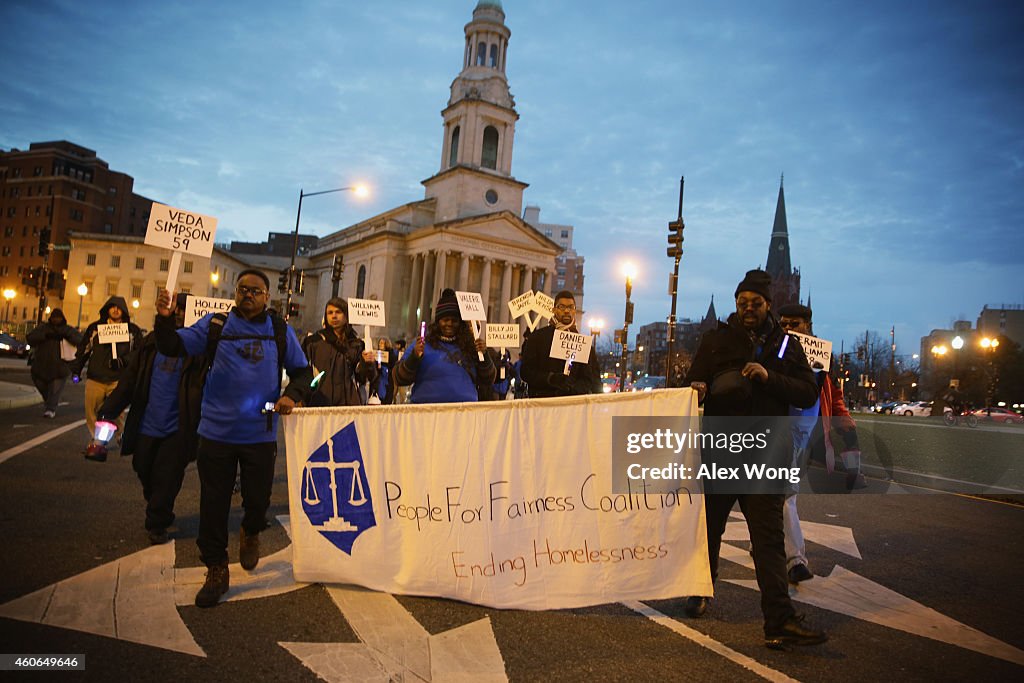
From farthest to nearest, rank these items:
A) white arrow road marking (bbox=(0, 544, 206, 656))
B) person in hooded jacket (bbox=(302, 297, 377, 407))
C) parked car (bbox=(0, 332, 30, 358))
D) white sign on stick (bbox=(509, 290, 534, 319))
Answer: parked car (bbox=(0, 332, 30, 358))
white sign on stick (bbox=(509, 290, 534, 319))
person in hooded jacket (bbox=(302, 297, 377, 407))
white arrow road marking (bbox=(0, 544, 206, 656))

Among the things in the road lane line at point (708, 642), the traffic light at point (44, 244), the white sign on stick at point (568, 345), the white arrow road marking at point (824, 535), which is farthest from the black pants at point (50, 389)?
the traffic light at point (44, 244)

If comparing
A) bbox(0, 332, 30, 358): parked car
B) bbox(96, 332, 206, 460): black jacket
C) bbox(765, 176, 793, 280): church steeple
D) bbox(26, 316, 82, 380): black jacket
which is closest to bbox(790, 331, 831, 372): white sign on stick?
bbox(96, 332, 206, 460): black jacket

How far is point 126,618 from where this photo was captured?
382 centimetres

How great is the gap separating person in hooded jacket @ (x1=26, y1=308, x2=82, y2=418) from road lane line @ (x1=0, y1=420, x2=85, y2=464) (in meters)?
0.97

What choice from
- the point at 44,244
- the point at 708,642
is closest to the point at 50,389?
the point at 708,642

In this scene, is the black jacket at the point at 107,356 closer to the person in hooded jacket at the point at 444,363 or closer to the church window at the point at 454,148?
the person in hooded jacket at the point at 444,363

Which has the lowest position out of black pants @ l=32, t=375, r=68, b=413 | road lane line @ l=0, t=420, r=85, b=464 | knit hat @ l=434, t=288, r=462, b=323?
road lane line @ l=0, t=420, r=85, b=464

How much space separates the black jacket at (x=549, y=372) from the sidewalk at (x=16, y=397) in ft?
45.4

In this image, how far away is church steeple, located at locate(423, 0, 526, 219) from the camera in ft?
214

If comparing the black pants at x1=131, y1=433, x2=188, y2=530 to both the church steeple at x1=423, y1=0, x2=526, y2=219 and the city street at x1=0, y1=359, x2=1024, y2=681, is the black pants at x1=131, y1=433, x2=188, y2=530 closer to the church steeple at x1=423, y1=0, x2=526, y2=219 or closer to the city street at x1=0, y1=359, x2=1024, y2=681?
the city street at x1=0, y1=359, x2=1024, y2=681

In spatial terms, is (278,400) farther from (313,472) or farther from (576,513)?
(576,513)

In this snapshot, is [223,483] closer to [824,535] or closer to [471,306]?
[471,306]

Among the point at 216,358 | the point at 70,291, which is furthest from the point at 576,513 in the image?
→ the point at 70,291

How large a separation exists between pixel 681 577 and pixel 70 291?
9050 centimetres
